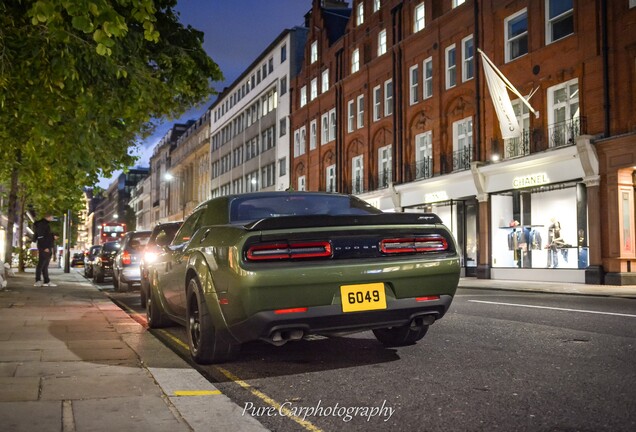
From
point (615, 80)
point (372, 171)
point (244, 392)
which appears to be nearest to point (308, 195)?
point (244, 392)

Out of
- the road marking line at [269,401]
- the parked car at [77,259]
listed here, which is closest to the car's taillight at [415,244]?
the road marking line at [269,401]

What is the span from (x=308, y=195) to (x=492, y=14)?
73.2 feet

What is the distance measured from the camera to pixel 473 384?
4598 millimetres

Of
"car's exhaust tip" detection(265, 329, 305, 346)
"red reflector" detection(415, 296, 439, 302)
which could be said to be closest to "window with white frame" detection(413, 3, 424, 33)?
"red reflector" detection(415, 296, 439, 302)

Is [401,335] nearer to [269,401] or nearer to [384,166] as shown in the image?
[269,401]

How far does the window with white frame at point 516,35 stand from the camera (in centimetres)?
2466

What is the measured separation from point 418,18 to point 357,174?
964 cm

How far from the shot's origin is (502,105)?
76.1 feet

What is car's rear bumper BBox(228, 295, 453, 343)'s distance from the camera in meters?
4.87

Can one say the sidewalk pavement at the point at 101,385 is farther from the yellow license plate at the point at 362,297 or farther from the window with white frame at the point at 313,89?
the window with white frame at the point at 313,89

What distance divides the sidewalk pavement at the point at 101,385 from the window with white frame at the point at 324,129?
34255 millimetres

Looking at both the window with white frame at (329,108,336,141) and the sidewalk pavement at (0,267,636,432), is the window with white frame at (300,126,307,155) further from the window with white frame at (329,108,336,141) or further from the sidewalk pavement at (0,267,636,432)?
the sidewalk pavement at (0,267,636,432)

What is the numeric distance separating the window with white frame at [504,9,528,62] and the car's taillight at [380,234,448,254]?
21259 mm

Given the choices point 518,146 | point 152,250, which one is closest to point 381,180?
point 518,146
